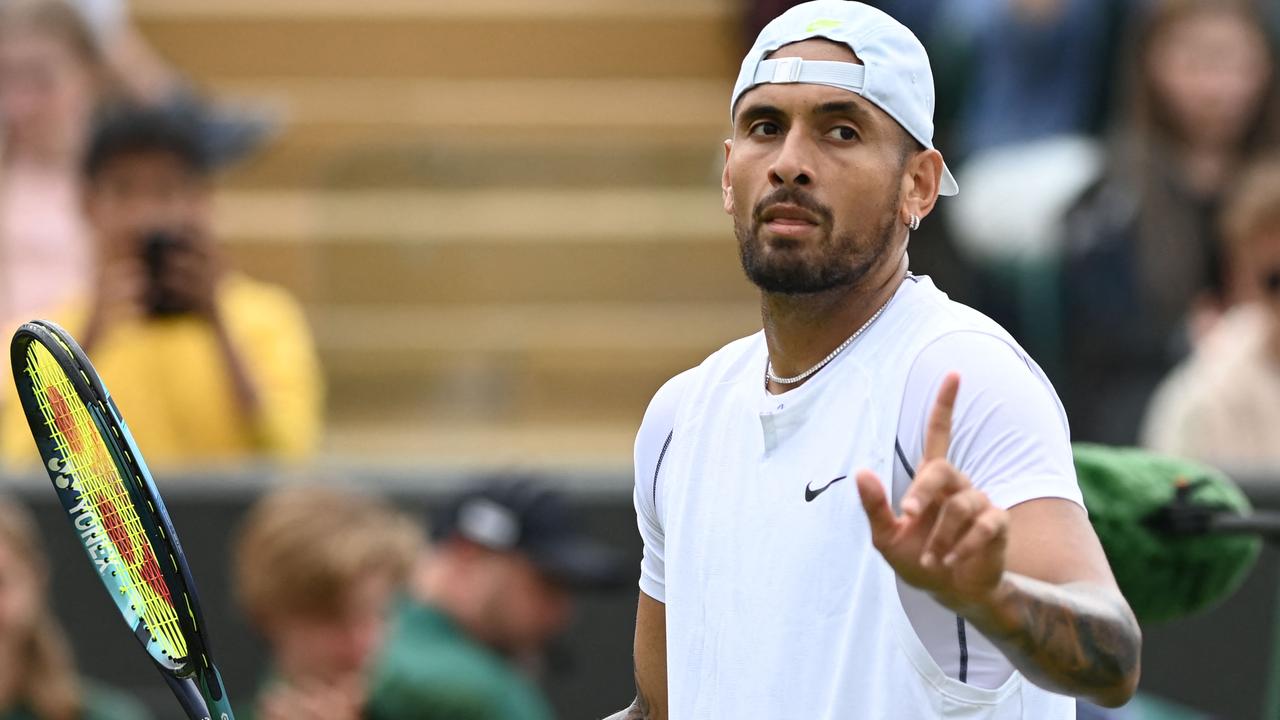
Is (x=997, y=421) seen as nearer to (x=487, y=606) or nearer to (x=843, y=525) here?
(x=843, y=525)

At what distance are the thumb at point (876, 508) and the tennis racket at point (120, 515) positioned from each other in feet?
3.97

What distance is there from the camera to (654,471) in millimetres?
2865

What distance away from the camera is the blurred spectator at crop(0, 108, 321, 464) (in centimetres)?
608

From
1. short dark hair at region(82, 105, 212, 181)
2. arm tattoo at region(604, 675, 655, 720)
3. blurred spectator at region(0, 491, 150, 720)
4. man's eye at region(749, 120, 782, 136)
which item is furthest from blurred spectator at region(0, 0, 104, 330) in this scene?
man's eye at region(749, 120, 782, 136)

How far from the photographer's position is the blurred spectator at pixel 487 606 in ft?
16.7

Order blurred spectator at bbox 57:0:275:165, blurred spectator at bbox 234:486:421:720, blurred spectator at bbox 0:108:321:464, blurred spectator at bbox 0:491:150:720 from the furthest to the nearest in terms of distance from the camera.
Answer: blurred spectator at bbox 57:0:275:165 < blurred spectator at bbox 0:108:321:464 < blurred spectator at bbox 0:491:150:720 < blurred spectator at bbox 234:486:421:720

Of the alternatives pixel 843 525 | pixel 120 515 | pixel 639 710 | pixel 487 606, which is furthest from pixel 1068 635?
pixel 487 606

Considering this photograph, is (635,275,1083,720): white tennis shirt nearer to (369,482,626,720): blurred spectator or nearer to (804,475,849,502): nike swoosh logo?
(804,475,849,502): nike swoosh logo

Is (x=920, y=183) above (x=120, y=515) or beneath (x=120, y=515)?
above

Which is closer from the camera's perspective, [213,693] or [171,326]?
[213,693]

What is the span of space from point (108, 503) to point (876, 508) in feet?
4.60

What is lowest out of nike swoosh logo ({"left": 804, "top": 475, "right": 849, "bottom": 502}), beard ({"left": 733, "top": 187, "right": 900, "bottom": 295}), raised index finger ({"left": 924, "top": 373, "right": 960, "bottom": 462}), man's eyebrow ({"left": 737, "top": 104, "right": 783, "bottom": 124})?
nike swoosh logo ({"left": 804, "top": 475, "right": 849, "bottom": 502})

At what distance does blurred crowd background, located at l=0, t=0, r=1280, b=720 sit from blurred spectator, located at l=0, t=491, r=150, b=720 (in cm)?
2

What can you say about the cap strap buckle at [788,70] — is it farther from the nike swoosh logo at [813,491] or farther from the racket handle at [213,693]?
the racket handle at [213,693]
